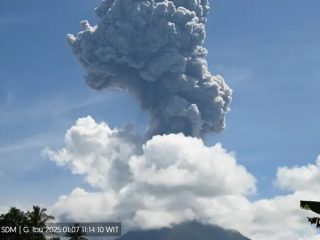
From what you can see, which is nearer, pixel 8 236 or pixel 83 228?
pixel 8 236

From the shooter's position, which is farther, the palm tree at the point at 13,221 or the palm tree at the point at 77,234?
the palm tree at the point at 77,234

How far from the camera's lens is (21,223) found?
68.4 metres

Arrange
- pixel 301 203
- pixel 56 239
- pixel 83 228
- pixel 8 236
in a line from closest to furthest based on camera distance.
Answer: pixel 301 203 < pixel 8 236 < pixel 56 239 < pixel 83 228

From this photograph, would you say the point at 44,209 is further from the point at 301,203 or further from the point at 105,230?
the point at 301,203

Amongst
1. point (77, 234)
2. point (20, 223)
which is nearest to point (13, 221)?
point (20, 223)

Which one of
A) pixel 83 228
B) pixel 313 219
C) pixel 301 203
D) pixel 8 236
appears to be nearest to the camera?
pixel 301 203

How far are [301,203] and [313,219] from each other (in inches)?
25.5

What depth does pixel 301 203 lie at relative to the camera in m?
7.14

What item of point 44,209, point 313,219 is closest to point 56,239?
point 44,209

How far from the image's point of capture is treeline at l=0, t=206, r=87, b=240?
67.1 metres

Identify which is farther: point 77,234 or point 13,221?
point 77,234

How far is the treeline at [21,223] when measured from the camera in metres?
67.1

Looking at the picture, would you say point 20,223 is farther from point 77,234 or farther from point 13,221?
point 77,234

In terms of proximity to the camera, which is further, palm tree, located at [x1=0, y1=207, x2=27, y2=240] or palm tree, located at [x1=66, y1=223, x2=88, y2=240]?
palm tree, located at [x1=66, y1=223, x2=88, y2=240]
